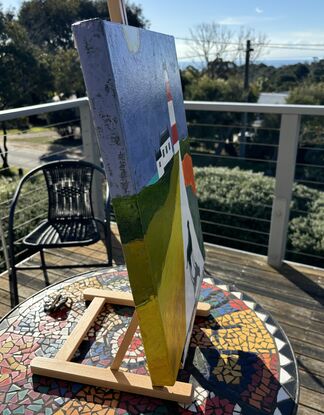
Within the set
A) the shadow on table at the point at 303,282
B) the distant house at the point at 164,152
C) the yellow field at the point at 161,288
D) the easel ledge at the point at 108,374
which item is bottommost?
the shadow on table at the point at 303,282

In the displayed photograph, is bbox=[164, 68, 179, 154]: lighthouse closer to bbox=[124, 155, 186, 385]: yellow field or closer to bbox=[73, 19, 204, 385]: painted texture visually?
bbox=[73, 19, 204, 385]: painted texture

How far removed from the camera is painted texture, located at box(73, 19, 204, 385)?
0.67 metres

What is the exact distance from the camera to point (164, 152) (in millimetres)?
986

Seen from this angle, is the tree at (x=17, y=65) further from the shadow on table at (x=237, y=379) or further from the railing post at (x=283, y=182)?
the shadow on table at (x=237, y=379)

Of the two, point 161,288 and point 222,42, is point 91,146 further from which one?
point 222,42

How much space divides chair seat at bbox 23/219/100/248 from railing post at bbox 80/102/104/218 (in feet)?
2.23

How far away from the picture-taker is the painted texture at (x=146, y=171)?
0.67m

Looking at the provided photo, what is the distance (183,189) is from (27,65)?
10.0 meters

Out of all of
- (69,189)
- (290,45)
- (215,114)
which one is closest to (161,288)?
(69,189)

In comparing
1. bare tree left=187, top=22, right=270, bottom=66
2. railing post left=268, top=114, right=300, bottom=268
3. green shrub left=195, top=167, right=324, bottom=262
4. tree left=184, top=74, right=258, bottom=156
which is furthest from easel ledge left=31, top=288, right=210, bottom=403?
bare tree left=187, top=22, right=270, bottom=66

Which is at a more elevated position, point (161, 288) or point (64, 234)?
point (161, 288)

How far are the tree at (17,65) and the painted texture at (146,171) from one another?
27.5ft

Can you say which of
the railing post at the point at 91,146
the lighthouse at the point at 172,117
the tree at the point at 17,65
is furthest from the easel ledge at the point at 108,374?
the tree at the point at 17,65

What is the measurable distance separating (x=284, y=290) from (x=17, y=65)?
948cm
